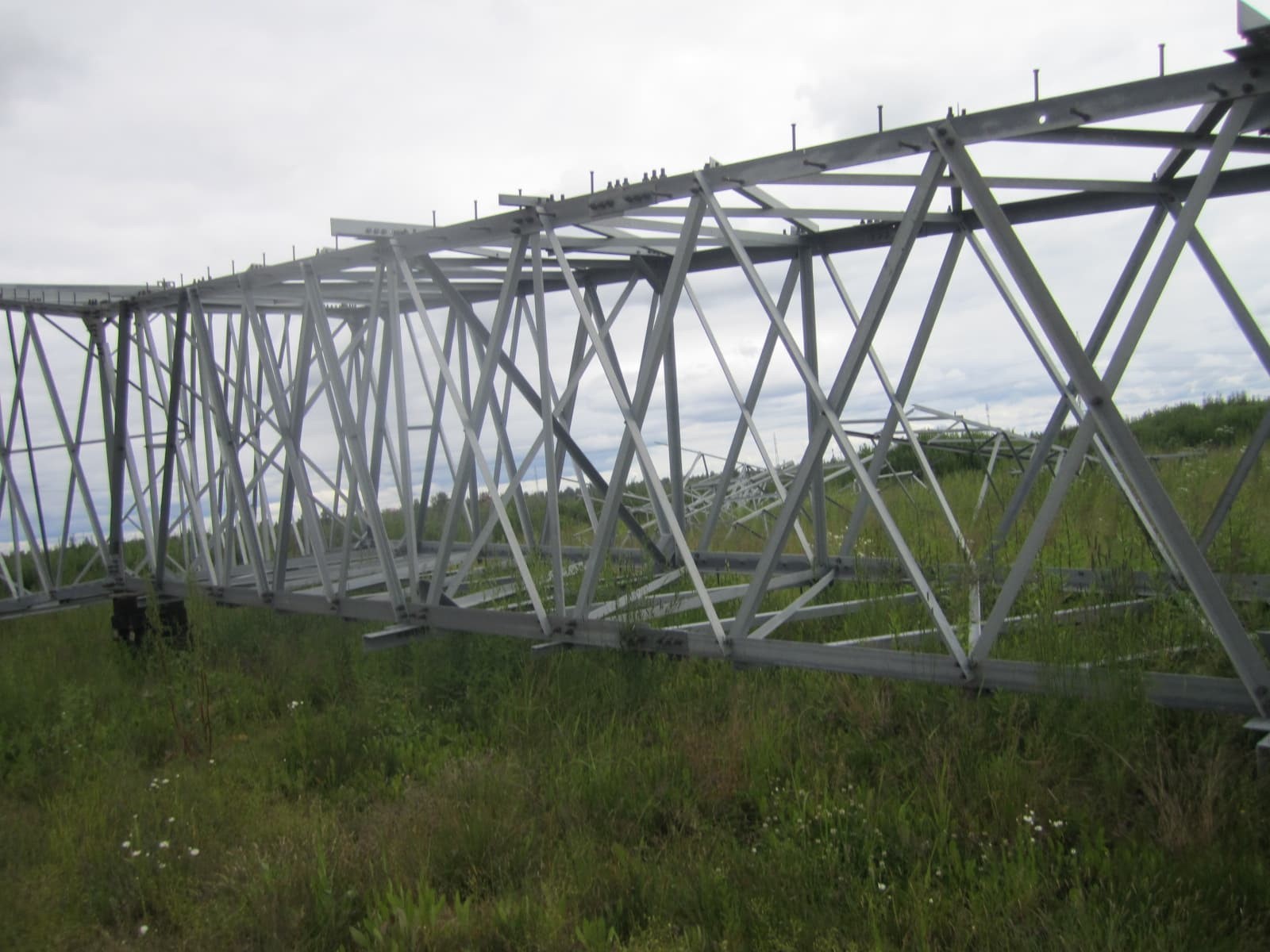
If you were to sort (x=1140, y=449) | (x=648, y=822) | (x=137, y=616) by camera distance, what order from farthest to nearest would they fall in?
(x=137, y=616) → (x=648, y=822) → (x=1140, y=449)

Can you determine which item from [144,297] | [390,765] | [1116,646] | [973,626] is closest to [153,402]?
[144,297]

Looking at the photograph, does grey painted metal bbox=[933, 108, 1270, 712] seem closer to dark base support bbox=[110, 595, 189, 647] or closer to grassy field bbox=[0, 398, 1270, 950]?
grassy field bbox=[0, 398, 1270, 950]

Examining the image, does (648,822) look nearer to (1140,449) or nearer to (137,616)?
(1140,449)

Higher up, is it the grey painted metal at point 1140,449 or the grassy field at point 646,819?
the grey painted metal at point 1140,449

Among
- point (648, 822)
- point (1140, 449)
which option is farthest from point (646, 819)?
point (1140, 449)

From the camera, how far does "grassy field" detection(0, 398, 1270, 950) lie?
4.07 m

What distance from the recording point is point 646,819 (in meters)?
5.12

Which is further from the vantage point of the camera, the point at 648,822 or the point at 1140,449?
the point at 648,822

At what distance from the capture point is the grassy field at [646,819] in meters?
4.07

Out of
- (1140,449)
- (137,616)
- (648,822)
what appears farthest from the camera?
(137,616)

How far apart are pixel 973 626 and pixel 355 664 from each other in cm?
473

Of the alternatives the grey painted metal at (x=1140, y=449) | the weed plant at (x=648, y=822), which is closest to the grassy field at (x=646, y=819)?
the weed plant at (x=648, y=822)

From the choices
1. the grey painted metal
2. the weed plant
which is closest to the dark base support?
the weed plant

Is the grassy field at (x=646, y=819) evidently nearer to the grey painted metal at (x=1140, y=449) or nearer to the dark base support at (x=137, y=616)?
the grey painted metal at (x=1140, y=449)
